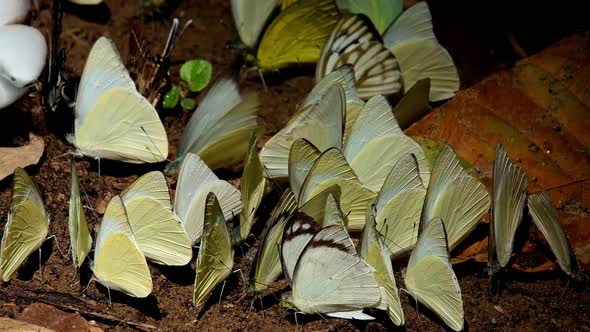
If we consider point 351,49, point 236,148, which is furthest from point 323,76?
point 236,148

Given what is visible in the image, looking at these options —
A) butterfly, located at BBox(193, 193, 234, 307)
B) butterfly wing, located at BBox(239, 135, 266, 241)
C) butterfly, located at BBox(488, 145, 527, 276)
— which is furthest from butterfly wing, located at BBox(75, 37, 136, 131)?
butterfly, located at BBox(488, 145, 527, 276)

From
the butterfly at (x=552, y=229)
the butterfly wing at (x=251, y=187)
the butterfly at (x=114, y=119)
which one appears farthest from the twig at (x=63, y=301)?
the butterfly at (x=552, y=229)

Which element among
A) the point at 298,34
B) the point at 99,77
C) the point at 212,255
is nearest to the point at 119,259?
the point at 212,255

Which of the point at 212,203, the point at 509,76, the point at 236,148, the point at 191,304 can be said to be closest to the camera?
the point at 212,203

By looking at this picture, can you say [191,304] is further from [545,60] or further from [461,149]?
[545,60]

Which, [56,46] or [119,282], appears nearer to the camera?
[119,282]

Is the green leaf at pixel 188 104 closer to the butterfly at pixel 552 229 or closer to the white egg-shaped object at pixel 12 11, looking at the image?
the white egg-shaped object at pixel 12 11

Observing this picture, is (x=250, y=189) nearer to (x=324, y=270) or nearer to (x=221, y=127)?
Result: (x=221, y=127)

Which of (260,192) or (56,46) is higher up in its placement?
(56,46)
